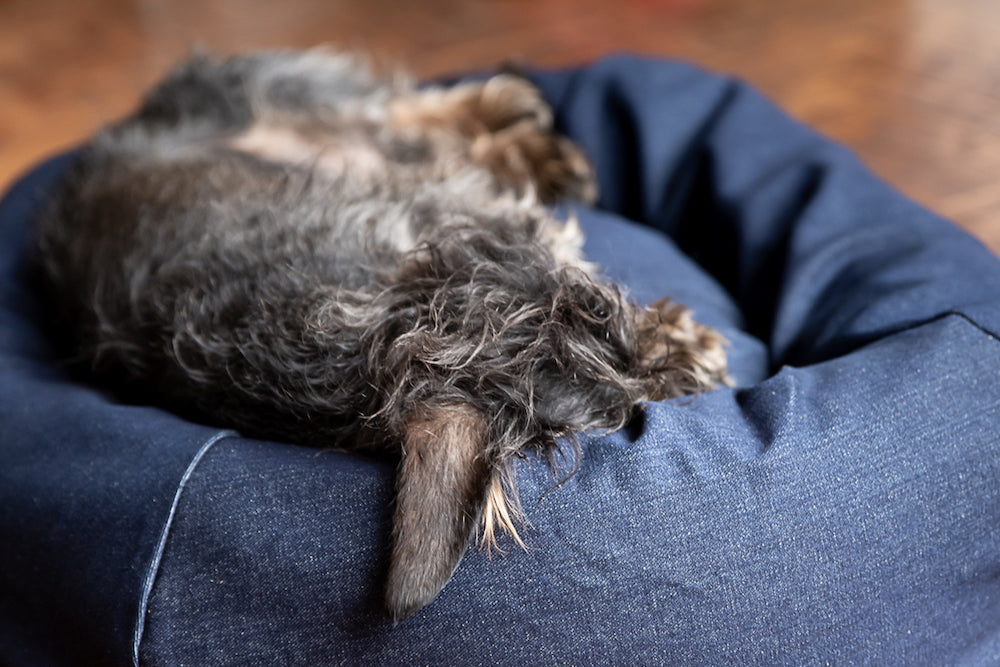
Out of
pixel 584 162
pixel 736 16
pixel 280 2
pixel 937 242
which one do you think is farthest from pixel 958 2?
pixel 280 2

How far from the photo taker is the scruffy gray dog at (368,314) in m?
1.43

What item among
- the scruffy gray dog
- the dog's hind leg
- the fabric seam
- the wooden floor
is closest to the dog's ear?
the scruffy gray dog

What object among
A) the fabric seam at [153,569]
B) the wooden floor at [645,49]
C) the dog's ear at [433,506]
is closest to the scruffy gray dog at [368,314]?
the dog's ear at [433,506]

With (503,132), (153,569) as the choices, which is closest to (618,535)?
(153,569)

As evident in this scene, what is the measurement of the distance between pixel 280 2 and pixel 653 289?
4.57 m

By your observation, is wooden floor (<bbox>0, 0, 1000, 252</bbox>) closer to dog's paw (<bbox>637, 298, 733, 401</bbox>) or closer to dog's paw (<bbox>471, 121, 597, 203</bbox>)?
dog's paw (<bbox>471, 121, 597, 203</bbox>)

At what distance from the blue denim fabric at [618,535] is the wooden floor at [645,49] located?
5.13 feet

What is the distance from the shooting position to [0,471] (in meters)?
1.76

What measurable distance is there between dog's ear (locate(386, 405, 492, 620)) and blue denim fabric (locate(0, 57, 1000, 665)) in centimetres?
10

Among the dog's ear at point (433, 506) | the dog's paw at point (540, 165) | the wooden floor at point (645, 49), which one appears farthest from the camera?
the wooden floor at point (645, 49)

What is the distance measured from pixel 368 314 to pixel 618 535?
0.63m

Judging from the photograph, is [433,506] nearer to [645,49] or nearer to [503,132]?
[503,132]

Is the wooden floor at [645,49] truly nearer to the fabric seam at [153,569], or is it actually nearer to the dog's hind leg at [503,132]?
the dog's hind leg at [503,132]

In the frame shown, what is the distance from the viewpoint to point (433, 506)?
126 cm
